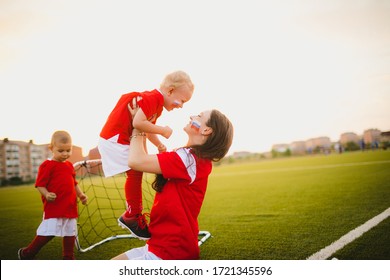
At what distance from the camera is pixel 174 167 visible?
157 cm

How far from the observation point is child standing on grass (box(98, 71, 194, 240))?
6.80 ft

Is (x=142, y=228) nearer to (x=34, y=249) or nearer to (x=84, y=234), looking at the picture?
(x=34, y=249)

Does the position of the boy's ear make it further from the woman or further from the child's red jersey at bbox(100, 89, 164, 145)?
the woman

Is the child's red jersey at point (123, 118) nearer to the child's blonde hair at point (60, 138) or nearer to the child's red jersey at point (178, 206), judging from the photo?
the child's red jersey at point (178, 206)

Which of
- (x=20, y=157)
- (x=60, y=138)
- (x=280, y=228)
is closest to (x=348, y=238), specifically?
(x=280, y=228)

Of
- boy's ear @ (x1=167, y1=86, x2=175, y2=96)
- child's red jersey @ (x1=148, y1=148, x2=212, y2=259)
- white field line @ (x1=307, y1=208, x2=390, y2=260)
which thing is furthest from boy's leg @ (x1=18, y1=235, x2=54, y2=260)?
white field line @ (x1=307, y1=208, x2=390, y2=260)

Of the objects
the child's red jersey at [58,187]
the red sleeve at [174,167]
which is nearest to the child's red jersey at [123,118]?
the red sleeve at [174,167]

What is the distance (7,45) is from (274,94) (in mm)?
3030

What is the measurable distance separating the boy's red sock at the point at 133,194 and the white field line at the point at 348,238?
1321 mm

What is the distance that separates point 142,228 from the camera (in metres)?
2.07

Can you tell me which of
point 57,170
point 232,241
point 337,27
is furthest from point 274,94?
point 57,170

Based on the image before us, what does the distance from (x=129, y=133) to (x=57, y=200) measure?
4.18 feet

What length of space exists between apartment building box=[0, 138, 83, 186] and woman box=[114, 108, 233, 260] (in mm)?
2221

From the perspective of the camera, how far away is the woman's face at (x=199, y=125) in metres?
1.71
